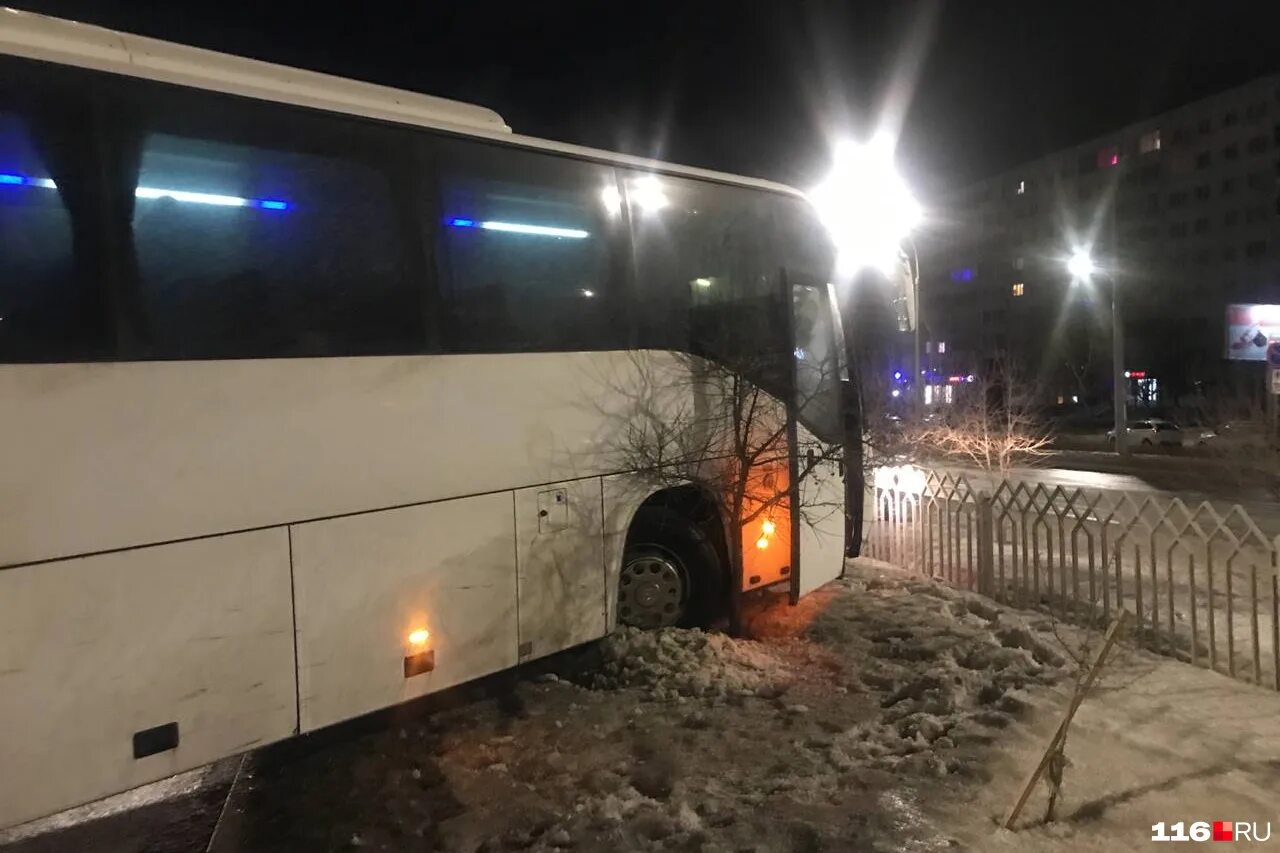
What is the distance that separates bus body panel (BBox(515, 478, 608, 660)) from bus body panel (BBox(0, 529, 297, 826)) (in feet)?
5.12

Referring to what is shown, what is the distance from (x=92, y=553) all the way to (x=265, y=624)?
90 centimetres

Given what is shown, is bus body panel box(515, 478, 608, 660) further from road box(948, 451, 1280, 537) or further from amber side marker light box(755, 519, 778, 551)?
road box(948, 451, 1280, 537)

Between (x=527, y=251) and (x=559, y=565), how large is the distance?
2138mm

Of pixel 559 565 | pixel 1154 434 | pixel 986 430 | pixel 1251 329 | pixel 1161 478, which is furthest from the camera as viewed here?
pixel 1154 434

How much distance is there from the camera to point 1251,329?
29.7 meters

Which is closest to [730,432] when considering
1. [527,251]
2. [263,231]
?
[527,251]

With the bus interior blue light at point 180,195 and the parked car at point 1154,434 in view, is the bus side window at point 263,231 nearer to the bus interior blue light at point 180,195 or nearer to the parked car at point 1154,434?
the bus interior blue light at point 180,195

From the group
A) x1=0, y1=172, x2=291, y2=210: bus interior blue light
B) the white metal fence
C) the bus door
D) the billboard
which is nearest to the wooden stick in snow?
the white metal fence

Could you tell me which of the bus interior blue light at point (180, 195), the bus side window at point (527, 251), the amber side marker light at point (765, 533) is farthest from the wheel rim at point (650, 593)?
the bus interior blue light at point (180, 195)

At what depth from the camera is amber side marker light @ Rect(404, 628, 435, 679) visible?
4.99 meters

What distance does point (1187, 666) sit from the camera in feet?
20.4

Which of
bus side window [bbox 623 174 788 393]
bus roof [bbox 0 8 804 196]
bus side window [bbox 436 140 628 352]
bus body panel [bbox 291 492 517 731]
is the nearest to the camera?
bus roof [bbox 0 8 804 196]

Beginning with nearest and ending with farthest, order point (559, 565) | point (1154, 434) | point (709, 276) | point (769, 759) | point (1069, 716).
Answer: point (1069, 716)
point (769, 759)
point (559, 565)
point (709, 276)
point (1154, 434)

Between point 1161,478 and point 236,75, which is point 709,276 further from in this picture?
point 1161,478
